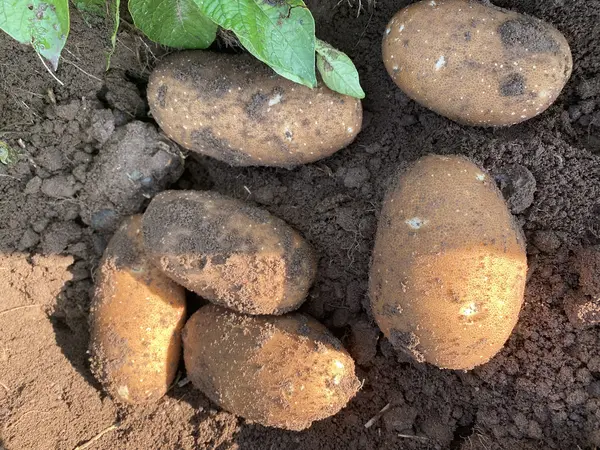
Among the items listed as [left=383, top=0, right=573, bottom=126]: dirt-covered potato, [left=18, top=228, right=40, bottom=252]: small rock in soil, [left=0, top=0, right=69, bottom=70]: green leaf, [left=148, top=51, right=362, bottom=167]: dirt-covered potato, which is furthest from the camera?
[left=18, top=228, right=40, bottom=252]: small rock in soil

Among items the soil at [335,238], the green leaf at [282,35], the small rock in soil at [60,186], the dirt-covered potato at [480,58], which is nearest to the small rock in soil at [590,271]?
the soil at [335,238]

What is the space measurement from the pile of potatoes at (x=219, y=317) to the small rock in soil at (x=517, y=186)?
534 mm

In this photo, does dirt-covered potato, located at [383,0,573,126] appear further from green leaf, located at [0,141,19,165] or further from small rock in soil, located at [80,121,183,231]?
green leaf, located at [0,141,19,165]

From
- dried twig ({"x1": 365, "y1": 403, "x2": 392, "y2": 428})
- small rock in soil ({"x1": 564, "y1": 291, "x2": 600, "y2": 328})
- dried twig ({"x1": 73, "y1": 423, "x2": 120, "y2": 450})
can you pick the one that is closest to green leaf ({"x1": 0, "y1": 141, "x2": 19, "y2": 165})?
dried twig ({"x1": 73, "y1": 423, "x2": 120, "y2": 450})

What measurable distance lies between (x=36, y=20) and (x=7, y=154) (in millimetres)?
529

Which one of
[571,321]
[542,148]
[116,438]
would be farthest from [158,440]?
[542,148]

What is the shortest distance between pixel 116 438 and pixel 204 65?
109 centimetres

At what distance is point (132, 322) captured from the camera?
4.87 ft

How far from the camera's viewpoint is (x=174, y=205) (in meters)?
1.44

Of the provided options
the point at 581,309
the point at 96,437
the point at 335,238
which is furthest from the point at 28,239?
the point at 581,309

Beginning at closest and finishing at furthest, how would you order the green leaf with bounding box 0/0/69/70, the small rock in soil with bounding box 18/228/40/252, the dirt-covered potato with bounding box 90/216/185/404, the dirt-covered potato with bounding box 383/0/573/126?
the green leaf with bounding box 0/0/69/70
the dirt-covered potato with bounding box 383/0/573/126
the dirt-covered potato with bounding box 90/216/185/404
the small rock in soil with bounding box 18/228/40/252

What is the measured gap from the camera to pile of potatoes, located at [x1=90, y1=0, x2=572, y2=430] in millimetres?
1207

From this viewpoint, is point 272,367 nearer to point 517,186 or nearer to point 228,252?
point 228,252

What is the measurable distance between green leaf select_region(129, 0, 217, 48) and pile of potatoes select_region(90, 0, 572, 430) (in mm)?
56
